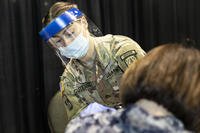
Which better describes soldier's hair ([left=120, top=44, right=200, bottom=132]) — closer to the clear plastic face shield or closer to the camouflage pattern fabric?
the camouflage pattern fabric

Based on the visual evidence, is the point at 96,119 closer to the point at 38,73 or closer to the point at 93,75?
the point at 93,75

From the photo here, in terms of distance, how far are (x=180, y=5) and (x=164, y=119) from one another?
2.17 meters

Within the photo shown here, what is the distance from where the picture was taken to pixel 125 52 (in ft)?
5.60

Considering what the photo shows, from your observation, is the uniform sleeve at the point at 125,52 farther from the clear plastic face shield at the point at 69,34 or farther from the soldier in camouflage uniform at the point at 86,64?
the clear plastic face shield at the point at 69,34

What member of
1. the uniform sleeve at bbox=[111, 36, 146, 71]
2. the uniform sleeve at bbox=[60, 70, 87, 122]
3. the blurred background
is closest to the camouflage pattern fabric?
the uniform sleeve at bbox=[111, 36, 146, 71]

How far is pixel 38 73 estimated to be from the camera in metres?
2.55

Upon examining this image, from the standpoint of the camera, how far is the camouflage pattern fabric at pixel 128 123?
882 mm

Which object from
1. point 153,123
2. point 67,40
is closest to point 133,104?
point 153,123

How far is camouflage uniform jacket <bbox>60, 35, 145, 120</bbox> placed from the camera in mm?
1784

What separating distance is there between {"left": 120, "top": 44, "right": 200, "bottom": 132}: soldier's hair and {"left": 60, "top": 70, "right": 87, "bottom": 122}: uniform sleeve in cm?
92

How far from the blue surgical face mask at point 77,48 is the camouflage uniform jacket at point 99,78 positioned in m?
0.05

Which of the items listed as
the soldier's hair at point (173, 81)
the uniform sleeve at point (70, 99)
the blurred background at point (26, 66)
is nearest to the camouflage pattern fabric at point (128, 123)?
the soldier's hair at point (173, 81)

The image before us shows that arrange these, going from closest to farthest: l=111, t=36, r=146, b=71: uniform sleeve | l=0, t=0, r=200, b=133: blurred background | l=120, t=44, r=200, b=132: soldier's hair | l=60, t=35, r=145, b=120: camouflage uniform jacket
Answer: l=120, t=44, r=200, b=132: soldier's hair < l=111, t=36, r=146, b=71: uniform sleeve < l=60, t=35, r=145, b=120: camouflage uniform jacket < l=0, t=0, r=200, b=133: blurred background

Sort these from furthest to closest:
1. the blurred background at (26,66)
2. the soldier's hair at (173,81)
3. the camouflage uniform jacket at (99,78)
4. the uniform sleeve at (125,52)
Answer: the blurred background at (26,66) → the camouflage uniform jacket at (99,78) → the uniform sleeve at (125,52) → the soldier's hair at (173,81)
